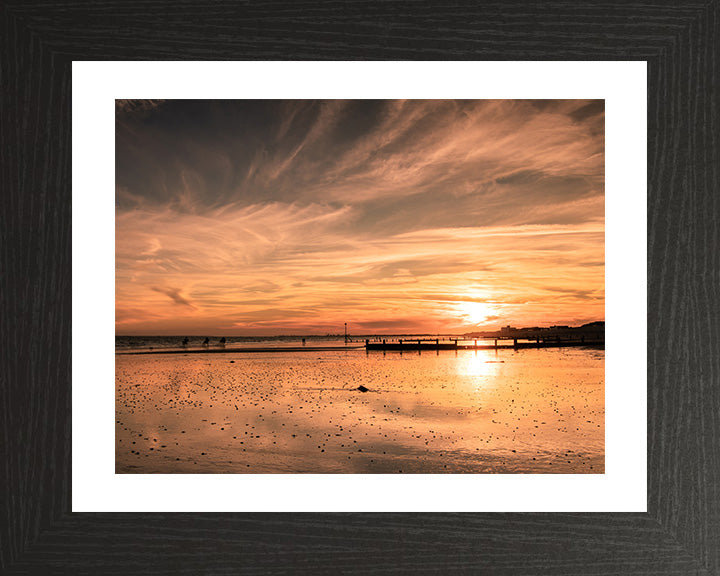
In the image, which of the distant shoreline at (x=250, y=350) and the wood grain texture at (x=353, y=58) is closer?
the wood grain texture at (x=353, y=58)

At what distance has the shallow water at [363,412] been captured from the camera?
302 cm

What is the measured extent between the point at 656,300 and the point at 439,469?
1.96 m

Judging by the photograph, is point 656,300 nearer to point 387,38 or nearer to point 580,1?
point 580,1

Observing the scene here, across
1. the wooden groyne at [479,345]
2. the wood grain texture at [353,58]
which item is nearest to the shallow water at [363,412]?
the wooden groyne at [479,345]

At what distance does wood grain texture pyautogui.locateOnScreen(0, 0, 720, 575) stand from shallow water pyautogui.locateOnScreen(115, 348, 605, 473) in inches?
58.0

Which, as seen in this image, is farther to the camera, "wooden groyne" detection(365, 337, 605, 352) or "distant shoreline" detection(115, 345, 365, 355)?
"distant shoreline" detection(115, 345, 365, 355)

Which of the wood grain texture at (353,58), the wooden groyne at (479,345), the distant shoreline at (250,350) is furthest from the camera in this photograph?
the distant shoreline at (250,350)

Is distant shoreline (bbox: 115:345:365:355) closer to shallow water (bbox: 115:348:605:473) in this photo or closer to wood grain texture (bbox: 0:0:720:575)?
shallow water (bbox: 115:348:605:473)

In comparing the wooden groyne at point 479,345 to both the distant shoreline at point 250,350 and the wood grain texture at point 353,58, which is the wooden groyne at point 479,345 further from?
the wood grain texture at point 353,58

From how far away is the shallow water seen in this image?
3.02m

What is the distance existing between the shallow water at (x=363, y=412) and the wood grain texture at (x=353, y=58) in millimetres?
1472

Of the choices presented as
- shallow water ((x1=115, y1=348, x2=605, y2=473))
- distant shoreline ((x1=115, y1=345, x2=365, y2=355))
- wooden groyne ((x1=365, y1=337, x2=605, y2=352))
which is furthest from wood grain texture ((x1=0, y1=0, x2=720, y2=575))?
distant shoreline ((x1=115, y1=345, x2=365, y2=355))

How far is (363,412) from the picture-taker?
3.97m

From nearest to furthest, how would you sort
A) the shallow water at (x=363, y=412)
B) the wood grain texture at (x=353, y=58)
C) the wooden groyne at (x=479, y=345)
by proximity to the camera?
the wood grain texture at (x=353, y=58), the shallow water at (x=363, y=412), the wooden groyne at (x=479, y=345)
